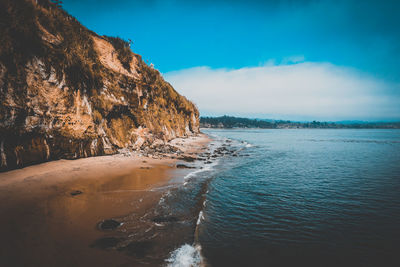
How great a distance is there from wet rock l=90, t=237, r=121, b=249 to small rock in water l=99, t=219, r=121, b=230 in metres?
0.58

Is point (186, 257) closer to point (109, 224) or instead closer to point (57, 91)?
point (109, 224)

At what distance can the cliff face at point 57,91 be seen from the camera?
35.5 feet

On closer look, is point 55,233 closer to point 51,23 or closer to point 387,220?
point 387,220

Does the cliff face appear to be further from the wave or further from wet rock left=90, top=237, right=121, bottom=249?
the wave

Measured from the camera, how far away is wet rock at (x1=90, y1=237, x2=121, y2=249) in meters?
5.19

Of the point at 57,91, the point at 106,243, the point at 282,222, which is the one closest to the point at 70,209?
the point at 106,243

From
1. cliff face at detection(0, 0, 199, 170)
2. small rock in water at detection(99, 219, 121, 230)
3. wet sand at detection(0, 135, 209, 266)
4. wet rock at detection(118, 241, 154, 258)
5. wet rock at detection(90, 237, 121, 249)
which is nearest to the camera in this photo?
wet sand at detection(0, 135, 209, 266)

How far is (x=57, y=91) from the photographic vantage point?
13.3m

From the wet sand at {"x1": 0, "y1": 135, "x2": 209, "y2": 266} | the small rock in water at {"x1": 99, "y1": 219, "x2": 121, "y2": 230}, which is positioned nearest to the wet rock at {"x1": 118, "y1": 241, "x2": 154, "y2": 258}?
the wet sand at {"x1": 0, "y1": 135, "x2": 209, "y2": 266}

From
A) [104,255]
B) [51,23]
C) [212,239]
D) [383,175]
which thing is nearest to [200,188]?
[212,239]

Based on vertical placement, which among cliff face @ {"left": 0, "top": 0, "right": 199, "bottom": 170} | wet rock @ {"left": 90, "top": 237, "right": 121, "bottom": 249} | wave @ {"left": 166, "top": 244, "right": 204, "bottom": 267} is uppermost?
cliff face @ {"left": 0, "top": 0, "right": 199, "bottom": 170}

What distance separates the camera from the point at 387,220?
7.65 m

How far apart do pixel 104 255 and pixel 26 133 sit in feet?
37.2

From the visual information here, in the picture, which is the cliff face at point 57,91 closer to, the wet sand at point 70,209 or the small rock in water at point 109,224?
the wet sand at point 70,209
